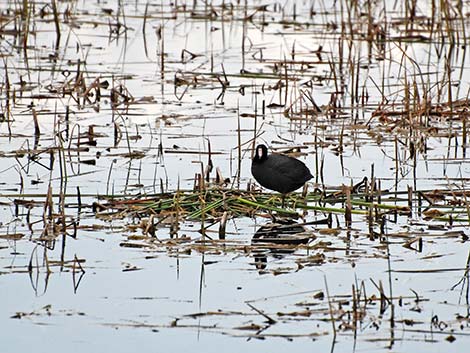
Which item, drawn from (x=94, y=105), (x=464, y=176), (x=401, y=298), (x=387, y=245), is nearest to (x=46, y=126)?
(x=94, y=105)

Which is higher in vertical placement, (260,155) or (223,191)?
(260,155)

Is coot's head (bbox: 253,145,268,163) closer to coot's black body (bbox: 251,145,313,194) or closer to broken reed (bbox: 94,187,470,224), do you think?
coot's black body (bbox: 251,145,313,194)

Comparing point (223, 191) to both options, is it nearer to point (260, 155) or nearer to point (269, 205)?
point (269, 205)

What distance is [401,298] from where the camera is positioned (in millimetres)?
5621

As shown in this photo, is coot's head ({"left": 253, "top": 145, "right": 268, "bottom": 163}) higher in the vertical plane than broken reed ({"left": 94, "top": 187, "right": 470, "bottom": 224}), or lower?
higher

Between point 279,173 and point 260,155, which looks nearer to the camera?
point 279,173

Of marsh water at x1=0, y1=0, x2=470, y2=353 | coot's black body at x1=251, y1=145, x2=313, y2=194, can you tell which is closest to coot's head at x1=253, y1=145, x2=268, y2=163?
coot's black body at x1=251, y1=145, x2=313, y2=194

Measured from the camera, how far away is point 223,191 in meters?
7.41

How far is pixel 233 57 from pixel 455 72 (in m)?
2.36

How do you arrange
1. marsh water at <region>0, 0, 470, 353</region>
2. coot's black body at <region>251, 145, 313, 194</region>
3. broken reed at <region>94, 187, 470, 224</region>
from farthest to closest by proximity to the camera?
coot's black body at <region>251, 145, 313, 194</region>, broken reed at <region>94, 187, 470, 224</region>, marsh water at <region>0, 0, 470, 353</region>

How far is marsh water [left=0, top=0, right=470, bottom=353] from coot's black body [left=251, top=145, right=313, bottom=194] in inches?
4.8

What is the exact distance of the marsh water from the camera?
17.5 ft

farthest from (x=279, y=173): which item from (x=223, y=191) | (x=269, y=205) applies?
(x=223, y=191)

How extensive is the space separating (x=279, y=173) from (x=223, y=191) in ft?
1.26
